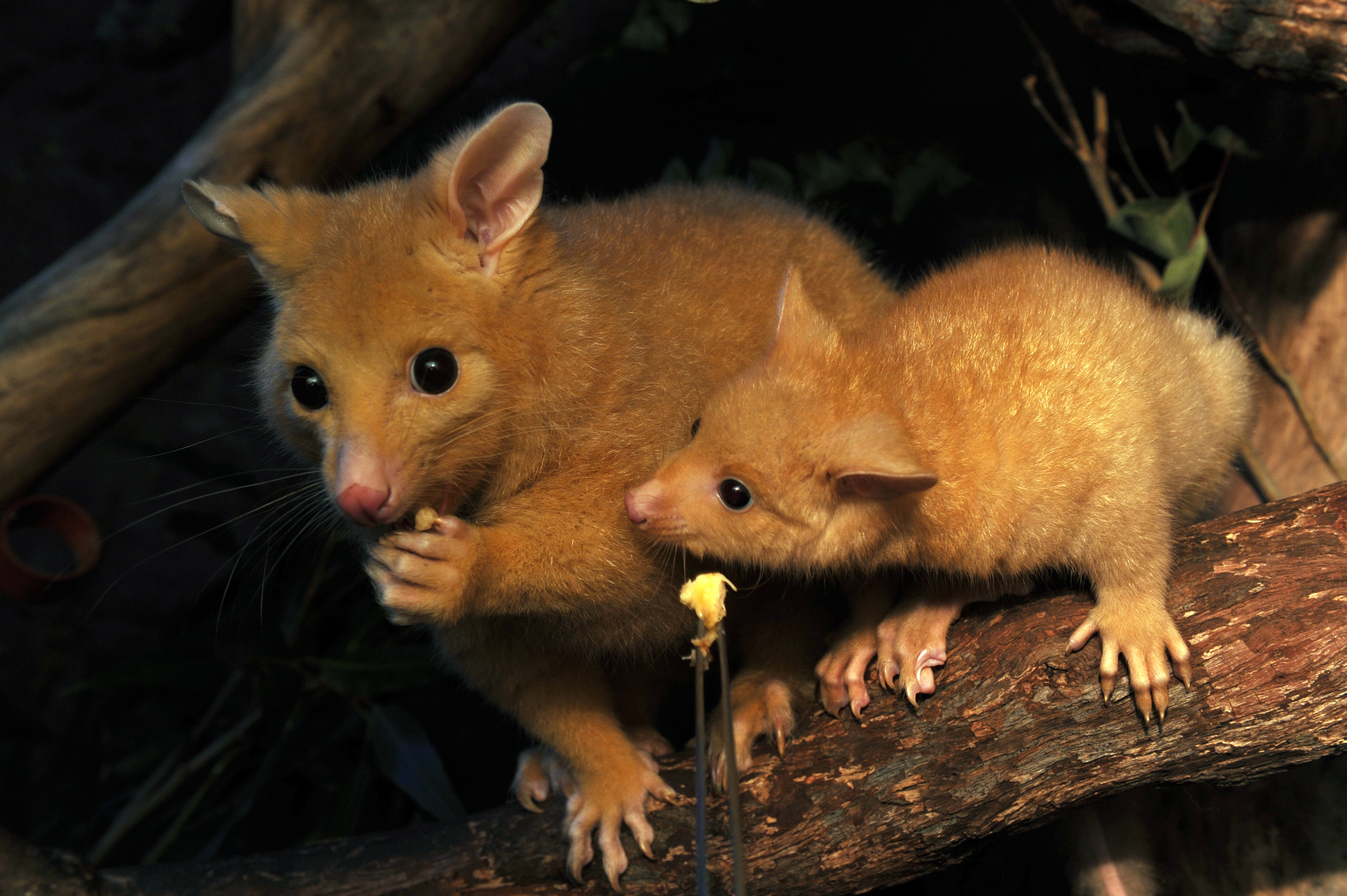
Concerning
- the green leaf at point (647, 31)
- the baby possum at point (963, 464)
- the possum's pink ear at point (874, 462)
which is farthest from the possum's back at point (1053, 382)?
the green leaf at point (647, 31)

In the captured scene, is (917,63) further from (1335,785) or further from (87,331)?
(87,331)

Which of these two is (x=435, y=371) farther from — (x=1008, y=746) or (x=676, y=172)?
(x=676, y=172)

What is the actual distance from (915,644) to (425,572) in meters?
1.28

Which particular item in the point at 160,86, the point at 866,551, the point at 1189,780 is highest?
the point at 160,86

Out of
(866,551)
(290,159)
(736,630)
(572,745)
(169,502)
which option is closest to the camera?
(866,551)

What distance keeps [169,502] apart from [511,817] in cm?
349

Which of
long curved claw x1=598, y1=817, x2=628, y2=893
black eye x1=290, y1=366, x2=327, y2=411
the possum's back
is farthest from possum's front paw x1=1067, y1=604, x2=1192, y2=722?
black eye x1=290, y1=366, x2=327, y2=411

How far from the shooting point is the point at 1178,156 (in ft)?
12.3

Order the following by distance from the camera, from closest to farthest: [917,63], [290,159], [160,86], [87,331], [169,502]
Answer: [87,331] < [290,159] < [917,63] < [169,502] < [160,86]

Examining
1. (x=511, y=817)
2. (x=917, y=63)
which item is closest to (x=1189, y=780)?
(x=511, y=817)

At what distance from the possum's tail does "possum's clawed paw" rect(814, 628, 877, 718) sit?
1003mm

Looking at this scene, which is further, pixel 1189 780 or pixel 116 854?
pixel 116 854

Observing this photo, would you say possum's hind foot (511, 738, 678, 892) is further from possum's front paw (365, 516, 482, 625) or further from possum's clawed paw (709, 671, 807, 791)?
possum's front paw (365, 516, 482, 625)

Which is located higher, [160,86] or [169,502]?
[160,86]
